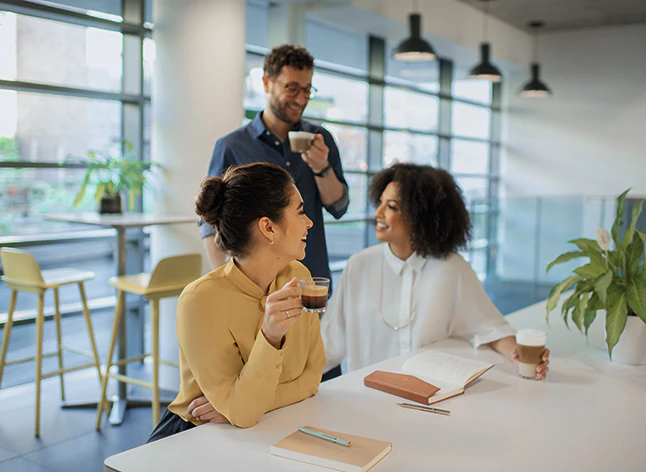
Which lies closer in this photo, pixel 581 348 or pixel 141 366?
pixel 581 348

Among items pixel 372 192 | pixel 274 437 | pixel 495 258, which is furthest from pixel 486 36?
pixel 274 437

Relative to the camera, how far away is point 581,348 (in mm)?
2217

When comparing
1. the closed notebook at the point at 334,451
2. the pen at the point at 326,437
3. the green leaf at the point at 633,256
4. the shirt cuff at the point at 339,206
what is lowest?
the closed notebook at the point at 334,451

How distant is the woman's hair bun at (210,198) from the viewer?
60.8 inches

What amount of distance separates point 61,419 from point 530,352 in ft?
8.96

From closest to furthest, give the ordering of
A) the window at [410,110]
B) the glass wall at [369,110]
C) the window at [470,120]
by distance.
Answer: the glass wall at [369,110]
the window at [410,110]
the window at [470,120]

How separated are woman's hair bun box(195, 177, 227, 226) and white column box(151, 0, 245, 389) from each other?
8.61 feet

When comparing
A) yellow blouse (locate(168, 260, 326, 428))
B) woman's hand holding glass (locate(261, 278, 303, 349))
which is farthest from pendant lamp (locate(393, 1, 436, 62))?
woman's hand holding glass (locate(261, 278, 303, 349))

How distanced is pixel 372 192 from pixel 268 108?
53 centimetres

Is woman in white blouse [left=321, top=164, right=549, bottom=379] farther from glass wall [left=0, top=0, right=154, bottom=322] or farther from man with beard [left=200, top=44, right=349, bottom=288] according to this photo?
glass wall [left=0, top=0, right=154, bottom=322]

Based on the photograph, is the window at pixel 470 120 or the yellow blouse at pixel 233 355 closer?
the yellow blouse at pixel 233 355

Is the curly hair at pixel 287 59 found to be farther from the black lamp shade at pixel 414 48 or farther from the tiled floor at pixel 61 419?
the black lamp shade at pixel 414 48

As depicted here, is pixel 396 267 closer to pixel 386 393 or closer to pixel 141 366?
pixel 386 393

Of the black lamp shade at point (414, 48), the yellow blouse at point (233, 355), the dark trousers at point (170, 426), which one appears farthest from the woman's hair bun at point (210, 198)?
the black lamp shade at point (414, 48)
